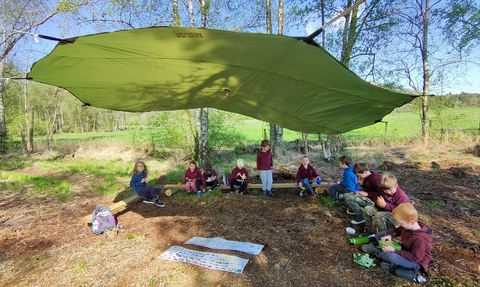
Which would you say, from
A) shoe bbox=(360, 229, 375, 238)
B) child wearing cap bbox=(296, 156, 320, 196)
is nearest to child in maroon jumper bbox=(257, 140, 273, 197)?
child wearing cap bbox=(296, 156, 320, 196)

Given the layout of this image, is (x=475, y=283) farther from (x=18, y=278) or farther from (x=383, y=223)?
(x=18, y=278)

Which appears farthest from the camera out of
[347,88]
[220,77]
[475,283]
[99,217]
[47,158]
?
[47,158]

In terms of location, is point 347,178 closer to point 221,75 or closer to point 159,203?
point 221,75

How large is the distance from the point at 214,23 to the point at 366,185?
25.0 ft

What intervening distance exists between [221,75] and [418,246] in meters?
2.69

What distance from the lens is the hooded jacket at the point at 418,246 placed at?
2297 millimetres

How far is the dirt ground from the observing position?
2465 millimetres

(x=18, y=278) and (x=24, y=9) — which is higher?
(x=24, y=9)

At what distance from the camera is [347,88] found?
2.93 meters

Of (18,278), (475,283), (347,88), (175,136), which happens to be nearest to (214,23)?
(175,136)

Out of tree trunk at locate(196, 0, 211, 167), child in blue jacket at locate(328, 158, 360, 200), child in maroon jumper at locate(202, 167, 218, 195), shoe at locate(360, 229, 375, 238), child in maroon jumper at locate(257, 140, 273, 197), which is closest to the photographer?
shoe at locate(360, 229, 375, 238)

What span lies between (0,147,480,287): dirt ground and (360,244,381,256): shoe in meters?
0.18

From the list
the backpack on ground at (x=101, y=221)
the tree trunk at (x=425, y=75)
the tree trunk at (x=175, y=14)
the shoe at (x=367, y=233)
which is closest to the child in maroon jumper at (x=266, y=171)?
the shoe at (x=367, y=233)

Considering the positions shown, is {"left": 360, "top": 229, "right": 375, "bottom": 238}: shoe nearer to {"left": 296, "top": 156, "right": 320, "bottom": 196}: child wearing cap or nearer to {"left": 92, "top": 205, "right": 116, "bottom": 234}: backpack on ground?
{"left": 296, "top": 156, "right": 320, "bottom": 196}: child wearing cap
